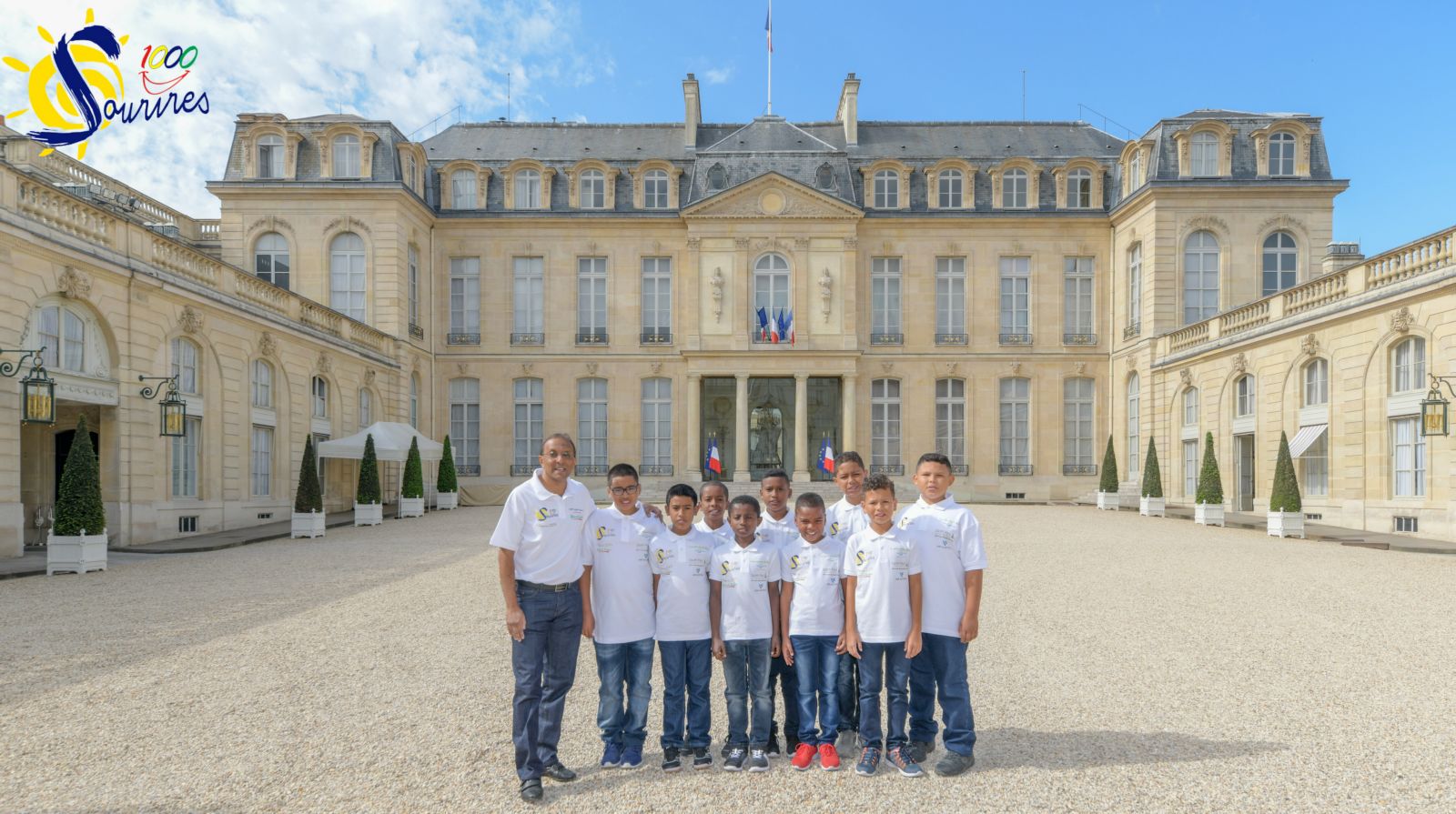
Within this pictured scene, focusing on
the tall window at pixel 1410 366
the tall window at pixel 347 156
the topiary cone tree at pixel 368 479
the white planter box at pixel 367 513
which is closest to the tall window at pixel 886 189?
the tall window at pixel 347 156

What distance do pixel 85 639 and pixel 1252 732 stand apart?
8038mm

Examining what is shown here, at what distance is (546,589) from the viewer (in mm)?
4445

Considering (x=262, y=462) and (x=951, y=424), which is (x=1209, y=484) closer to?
(x=951, y=424)

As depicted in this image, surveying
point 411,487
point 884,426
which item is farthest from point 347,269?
point 884,426

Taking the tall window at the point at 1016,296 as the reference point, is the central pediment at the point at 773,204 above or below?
above

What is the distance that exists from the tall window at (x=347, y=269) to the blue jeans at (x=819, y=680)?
996 inches

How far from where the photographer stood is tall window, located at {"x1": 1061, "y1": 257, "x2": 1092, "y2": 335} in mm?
29922

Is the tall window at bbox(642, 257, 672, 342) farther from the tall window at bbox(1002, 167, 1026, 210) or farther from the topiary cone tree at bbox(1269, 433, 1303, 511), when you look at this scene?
the topiary cone tree at bbox(1269, 433, 1303, 511)

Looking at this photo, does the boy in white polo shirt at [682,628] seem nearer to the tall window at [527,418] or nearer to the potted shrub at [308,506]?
the potted shrub at [308,506]

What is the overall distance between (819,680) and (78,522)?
35.0 feet

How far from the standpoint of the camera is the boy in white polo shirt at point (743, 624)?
181 inches

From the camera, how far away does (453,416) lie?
3045 cm

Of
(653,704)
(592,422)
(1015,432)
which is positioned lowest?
(653,704)

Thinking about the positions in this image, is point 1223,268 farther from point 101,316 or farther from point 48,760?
point 48,760
